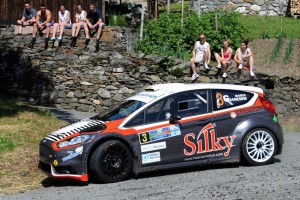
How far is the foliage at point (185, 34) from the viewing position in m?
21.0

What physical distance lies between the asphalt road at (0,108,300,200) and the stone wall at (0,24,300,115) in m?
7.38

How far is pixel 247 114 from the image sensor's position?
1205 cm

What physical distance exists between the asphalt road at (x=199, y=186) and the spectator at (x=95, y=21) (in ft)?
30.4

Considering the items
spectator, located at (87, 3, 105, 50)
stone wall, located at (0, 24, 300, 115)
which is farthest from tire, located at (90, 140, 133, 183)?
spectator, located at (87, 3, 105, 50)

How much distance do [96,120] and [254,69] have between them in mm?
A: 8837

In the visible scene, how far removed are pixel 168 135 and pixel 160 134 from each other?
15cm

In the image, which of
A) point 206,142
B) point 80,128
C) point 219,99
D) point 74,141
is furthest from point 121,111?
point 219,99

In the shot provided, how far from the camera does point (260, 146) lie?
472 inches

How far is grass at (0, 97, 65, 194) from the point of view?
1172 centimetres

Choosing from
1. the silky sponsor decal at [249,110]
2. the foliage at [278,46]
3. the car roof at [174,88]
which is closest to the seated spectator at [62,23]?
the foliage at [278,46]

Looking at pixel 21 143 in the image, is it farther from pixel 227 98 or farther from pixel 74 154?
pixel 227 98

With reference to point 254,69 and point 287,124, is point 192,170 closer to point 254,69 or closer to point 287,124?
point 287,124

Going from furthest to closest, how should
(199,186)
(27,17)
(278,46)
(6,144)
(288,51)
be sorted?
(27,17) → (278,46) → (288,51) → (6,144) → (199,186)

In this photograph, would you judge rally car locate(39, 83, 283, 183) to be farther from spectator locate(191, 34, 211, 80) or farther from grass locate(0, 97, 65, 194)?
spectator locate(191, 34, 211, 80)
